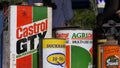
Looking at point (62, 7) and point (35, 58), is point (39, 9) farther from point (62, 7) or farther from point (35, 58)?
point (62, 7)

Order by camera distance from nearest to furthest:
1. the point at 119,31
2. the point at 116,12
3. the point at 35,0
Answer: the point at 119,31, the point at 116,12, the point at 35,0

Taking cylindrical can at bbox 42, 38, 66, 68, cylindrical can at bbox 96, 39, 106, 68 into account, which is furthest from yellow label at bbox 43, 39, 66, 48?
cylindrical can at bbox 96, 39, 106, 68

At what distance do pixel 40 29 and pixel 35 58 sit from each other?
13 cm

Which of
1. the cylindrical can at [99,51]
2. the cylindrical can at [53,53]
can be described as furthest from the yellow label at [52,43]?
the cylindrical can at [99,51]

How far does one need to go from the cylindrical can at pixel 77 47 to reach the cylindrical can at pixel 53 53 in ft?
0.33

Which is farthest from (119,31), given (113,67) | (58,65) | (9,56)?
(9,56)

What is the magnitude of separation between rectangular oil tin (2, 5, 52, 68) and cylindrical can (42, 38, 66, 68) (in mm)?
83

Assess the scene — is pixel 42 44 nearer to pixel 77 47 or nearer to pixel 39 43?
pixel 39 43

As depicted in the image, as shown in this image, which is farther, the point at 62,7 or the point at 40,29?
the point at 62,7

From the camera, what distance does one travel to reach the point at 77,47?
180 cm

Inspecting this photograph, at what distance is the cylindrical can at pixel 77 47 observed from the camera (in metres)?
1.79

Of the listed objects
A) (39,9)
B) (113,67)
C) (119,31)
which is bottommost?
(113,67)

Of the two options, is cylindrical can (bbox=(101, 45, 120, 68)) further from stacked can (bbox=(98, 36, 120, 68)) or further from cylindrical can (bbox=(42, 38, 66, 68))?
cylindrical can (bbox=(42, 38, 66, 68))

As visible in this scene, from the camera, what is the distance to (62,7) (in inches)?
101
